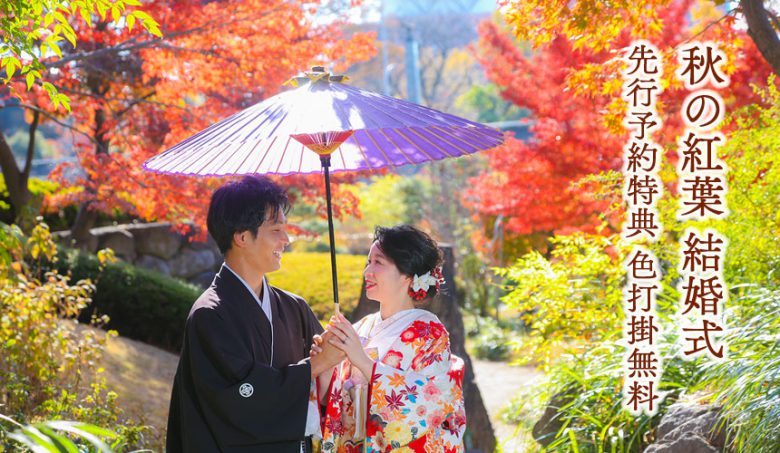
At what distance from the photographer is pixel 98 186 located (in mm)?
8297

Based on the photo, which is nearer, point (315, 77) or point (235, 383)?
point (235, 383)

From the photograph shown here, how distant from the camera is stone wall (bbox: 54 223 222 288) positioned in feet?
34.2

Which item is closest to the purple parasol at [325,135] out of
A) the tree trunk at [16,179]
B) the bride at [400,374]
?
the bride at [400,374]

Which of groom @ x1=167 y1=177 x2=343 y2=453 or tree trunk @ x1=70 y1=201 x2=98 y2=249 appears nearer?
groom @ x1=167 y1=177 x2=343 y2=453

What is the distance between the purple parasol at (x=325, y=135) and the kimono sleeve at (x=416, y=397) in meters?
0.33

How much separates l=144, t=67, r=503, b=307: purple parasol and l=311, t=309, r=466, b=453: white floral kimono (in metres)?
0.31

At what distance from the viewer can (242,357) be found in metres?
2.90

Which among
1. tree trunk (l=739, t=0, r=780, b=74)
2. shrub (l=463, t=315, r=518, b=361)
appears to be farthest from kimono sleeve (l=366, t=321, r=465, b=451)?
shrub (l=463, t=315, r=518, b=361)

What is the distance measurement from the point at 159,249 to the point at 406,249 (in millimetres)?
8199

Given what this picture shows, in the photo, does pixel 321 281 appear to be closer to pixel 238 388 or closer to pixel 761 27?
pixel 761 27

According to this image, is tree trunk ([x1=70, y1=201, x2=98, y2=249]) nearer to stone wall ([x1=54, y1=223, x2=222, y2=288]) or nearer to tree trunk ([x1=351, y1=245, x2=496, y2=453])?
stone wall ([x1=54, y1=223, x2=222, y2=288])

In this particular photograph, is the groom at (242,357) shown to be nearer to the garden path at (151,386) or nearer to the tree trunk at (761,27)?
the garden path at (151,386)

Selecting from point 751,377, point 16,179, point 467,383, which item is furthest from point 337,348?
point 16,179

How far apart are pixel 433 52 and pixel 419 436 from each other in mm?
36624
